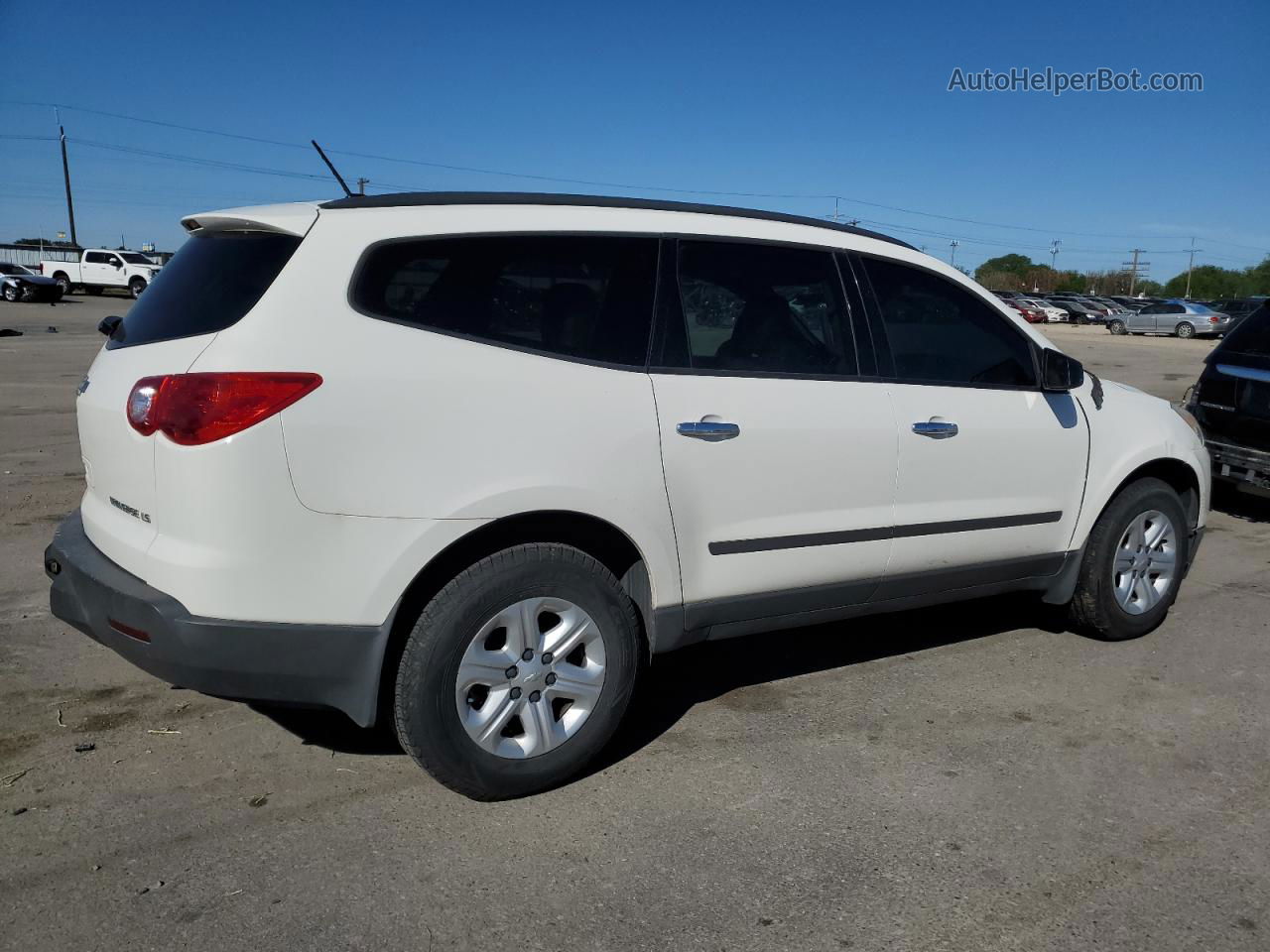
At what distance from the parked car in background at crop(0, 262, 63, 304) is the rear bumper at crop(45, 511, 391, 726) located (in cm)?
3876

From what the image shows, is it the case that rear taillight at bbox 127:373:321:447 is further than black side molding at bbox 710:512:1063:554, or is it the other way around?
black side molding at bbox 710:512:1063:554

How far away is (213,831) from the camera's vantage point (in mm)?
3141

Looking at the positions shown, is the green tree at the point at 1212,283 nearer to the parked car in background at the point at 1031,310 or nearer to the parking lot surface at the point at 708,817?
the parked car in background at the point at 1031,310

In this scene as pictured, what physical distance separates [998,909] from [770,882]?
61 centimetres

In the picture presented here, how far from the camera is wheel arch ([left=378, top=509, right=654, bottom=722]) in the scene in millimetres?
3189

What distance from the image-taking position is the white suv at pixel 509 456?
9.75 ft

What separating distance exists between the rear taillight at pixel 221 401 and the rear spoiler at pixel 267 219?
1.70 ft

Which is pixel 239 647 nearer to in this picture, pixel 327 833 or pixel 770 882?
pixel 327 833

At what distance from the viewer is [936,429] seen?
4172 mm

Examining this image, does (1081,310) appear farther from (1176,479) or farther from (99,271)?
(1176,479)

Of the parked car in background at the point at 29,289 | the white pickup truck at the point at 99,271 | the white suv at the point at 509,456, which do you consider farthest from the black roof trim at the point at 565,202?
the white pickup truck at the point at 99,271

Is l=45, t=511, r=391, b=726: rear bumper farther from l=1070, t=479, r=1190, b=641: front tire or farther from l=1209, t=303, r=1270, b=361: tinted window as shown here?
l=1209, t=303, r=1270, b=361: tinted window

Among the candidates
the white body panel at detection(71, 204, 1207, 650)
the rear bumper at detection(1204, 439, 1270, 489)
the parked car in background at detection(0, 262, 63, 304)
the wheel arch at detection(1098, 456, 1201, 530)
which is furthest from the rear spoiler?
the parked car in background at detection(0, 262, 63, 304)

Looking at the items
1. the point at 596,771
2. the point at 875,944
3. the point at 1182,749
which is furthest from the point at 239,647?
the point at 1182,749
